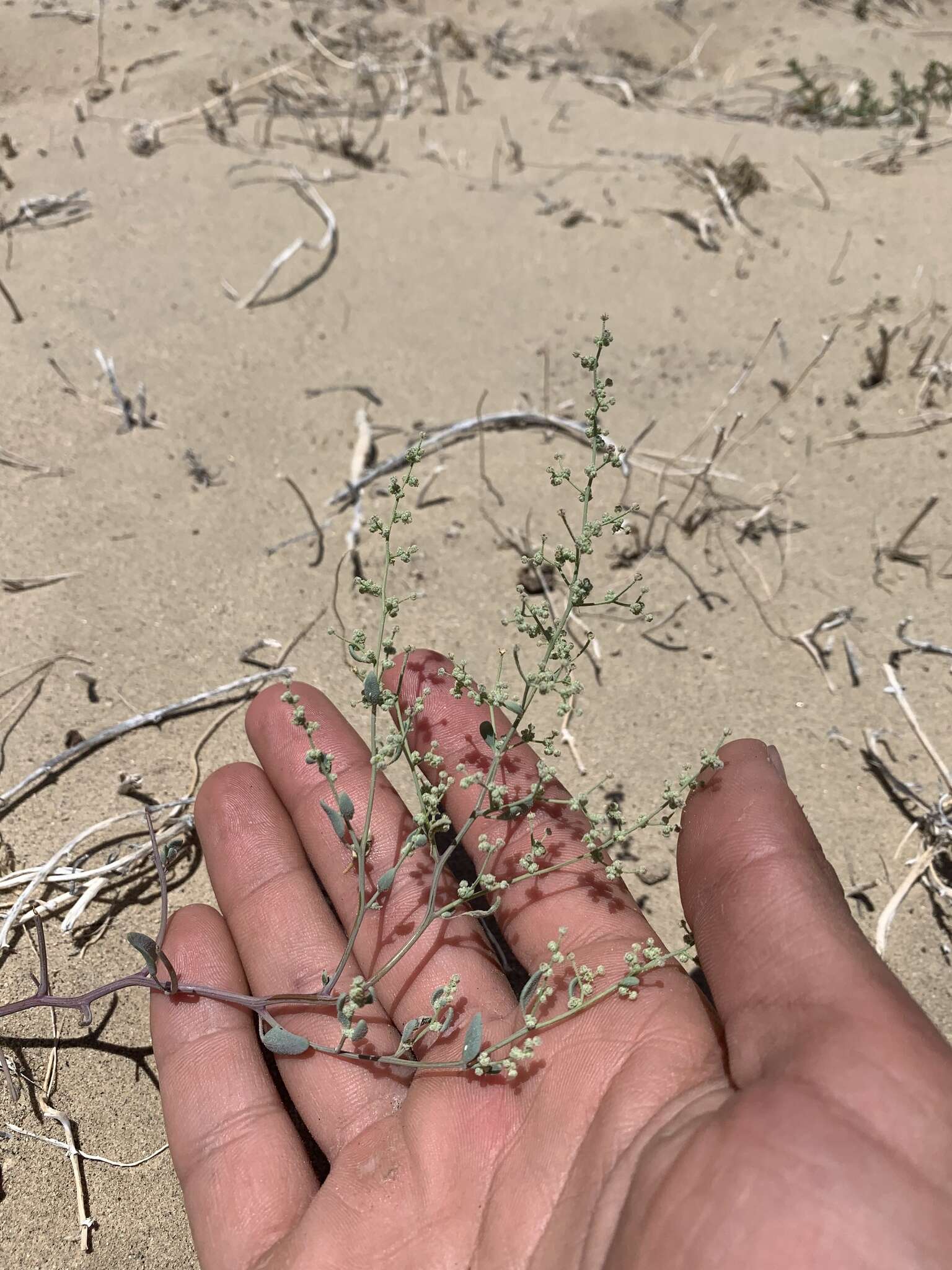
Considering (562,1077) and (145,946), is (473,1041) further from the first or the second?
(145,946)

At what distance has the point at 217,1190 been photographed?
1778mm

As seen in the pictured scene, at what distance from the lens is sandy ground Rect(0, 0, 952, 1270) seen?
91.0 inches

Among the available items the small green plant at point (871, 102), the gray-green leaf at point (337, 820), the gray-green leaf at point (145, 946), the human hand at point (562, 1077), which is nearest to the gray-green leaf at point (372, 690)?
the gray-green leaf at point (337, 820)

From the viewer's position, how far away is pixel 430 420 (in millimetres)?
3121

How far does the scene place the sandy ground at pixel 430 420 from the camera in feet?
7.59

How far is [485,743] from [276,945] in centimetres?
Result: 67

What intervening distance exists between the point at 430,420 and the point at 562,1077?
2.15 meters

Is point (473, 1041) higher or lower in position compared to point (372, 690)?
lower

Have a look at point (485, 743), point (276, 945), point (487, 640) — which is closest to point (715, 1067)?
point (485, 743)

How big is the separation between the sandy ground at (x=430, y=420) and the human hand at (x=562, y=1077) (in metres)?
0.24

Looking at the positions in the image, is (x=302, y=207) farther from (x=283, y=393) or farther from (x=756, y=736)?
(x=756, y=736)

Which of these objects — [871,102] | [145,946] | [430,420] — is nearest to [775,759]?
[145,946]

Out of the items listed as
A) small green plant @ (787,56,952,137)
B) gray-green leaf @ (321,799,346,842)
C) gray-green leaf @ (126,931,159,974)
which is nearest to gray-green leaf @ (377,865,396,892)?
gray-green leaf @ (321,799,346,842)

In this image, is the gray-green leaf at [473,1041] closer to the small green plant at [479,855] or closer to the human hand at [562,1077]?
the small green plant at [479,855]
